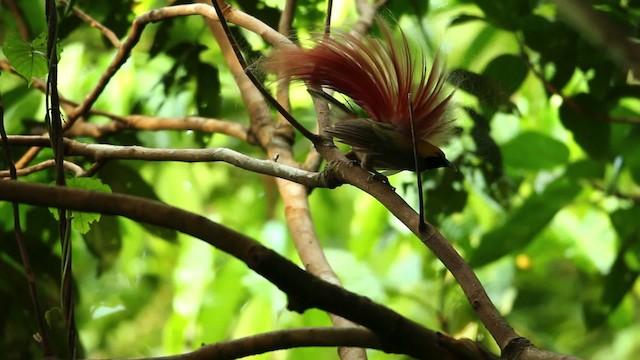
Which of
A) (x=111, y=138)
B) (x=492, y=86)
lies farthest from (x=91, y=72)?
(x=492, y=86)

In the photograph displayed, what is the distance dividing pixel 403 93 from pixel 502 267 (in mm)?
1550

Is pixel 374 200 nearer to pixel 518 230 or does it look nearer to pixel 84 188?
pixel 518 230

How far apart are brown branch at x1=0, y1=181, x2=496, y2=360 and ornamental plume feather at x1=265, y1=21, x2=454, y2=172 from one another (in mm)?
401

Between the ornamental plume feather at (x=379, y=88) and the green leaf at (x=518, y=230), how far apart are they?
79 centimetres

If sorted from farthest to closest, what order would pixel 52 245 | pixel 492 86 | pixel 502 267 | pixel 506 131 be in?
pixel 502 267 < pixel 506 131 < pixel 52 245 < pixel 492 86

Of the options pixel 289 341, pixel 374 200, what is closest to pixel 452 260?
pixel 289 341

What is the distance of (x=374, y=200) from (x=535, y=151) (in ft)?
1.51

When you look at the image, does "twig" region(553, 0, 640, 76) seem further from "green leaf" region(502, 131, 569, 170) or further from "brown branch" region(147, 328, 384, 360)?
"green leaf" region(502, 131, 569, 170)

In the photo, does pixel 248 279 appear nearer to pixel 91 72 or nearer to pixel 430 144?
pixel 91 72

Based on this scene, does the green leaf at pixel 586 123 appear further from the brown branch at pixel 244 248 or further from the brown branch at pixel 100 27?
the brown branch at pixel 244 248

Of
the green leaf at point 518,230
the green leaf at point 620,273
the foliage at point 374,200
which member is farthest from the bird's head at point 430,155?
the green leaf at point 620,273

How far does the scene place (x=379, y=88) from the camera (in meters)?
0.96

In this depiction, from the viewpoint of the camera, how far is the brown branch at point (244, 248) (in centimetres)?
54

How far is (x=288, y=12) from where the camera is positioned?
1.42 m
